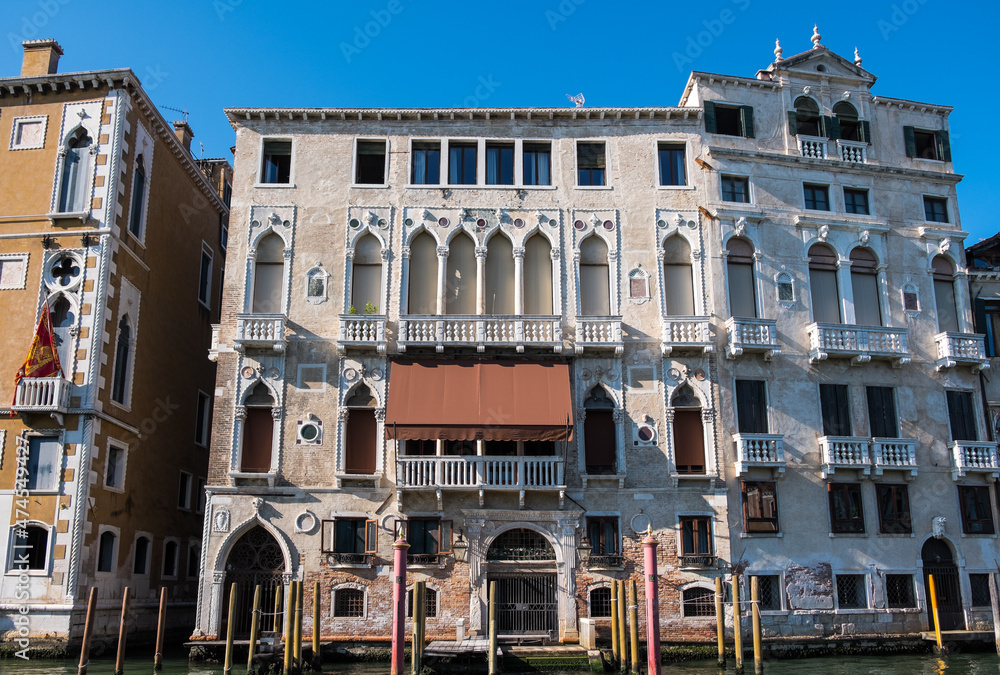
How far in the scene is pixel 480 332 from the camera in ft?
77.9

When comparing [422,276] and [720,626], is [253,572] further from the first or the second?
[720,626]

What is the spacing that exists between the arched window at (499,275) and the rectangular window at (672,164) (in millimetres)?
5111

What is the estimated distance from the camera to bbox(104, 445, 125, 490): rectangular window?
2379 centimetres

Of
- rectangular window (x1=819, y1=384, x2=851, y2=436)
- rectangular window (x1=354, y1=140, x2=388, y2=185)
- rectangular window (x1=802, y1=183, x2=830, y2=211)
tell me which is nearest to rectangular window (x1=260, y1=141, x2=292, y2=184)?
rectangular window (x1=354, y1=140, x2=388, y2=185)

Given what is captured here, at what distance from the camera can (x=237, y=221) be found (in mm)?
24984

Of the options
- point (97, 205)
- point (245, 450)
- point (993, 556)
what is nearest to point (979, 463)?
point (993, 556)

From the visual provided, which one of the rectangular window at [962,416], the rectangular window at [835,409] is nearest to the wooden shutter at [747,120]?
the rectangular window at [835,409]

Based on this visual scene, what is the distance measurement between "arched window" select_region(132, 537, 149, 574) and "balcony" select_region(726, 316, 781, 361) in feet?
58.3

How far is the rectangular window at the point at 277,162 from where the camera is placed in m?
25.5

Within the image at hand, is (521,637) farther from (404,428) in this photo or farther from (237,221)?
(237,221)

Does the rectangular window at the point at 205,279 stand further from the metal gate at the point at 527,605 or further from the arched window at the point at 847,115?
the arched window at the point at 847,115

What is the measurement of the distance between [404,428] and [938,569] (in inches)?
598

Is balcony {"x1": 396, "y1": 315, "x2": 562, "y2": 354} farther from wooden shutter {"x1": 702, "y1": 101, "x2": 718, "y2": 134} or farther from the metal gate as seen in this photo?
wooden shutter {"x1": 702, "y1": 101, "x2": 718, "y2": 134}

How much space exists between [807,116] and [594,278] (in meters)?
8.63
